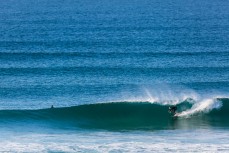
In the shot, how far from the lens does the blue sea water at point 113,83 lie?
3694 cm

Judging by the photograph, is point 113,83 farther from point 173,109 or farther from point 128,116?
point 173,109

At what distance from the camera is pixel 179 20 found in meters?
85.6

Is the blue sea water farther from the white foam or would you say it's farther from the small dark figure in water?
the small dark figure in water

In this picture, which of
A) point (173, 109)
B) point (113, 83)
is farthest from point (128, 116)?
point (113, 83)

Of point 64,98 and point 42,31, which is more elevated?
point 42,31

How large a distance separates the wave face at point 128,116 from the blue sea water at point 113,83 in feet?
0.18

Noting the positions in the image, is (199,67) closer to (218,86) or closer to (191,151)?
(218,86)

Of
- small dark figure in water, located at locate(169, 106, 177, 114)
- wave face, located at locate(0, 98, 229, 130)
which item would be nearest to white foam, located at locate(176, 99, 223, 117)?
wave face, located at locate(0, 98, 229, 130)

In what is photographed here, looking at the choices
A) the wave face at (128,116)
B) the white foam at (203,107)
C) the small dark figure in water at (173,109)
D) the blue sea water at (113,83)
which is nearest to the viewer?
the blue sea water at (113,83)

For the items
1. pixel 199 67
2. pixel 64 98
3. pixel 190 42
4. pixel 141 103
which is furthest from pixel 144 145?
pixel 190 42

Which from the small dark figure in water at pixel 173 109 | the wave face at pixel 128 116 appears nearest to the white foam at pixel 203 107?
the wave face at pixel 128 116

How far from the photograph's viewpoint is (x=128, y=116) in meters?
41.0

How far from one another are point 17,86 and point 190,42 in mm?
24192

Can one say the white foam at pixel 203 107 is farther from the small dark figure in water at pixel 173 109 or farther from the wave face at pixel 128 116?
the small dark figure in water at pixel 173 109
